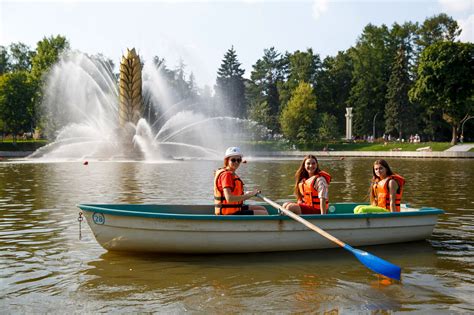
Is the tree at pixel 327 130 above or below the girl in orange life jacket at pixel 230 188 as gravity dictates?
above

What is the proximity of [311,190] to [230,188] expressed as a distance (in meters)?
1.90

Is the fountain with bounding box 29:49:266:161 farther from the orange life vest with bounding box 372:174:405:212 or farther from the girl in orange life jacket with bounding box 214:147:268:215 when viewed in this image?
the girl in orange life jacket with bounding box 214:147:268:215

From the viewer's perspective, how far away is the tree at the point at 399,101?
8406cm

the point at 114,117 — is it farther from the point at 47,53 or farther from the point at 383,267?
the point at 383,267

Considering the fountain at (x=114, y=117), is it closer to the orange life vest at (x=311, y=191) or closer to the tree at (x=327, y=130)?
the tree at (x=327, y=130)

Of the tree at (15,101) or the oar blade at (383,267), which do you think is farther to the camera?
the tree at (15,101)

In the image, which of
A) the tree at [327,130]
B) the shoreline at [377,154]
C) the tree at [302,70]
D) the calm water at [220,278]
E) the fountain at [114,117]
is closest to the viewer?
the calm water at [220,278]

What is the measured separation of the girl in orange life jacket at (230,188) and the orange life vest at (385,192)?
10.3 ft

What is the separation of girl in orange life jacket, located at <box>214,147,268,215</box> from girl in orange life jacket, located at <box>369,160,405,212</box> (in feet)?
10.1

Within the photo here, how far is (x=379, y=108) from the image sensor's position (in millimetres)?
93750

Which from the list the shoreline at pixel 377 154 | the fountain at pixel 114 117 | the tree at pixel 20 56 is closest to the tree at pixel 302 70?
the fountain at pixel 114 117

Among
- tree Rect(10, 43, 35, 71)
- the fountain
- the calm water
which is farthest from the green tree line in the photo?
the calm water

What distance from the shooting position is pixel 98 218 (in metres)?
10.2

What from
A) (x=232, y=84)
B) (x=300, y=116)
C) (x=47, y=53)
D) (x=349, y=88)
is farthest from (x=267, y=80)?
(x=47, y=53)
